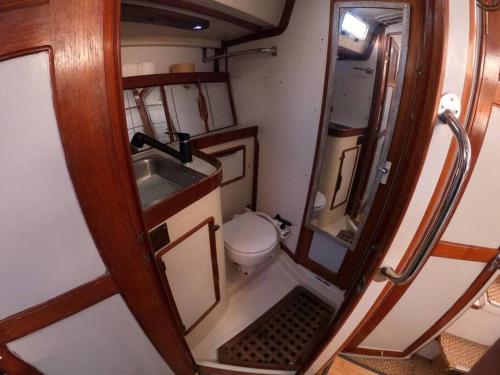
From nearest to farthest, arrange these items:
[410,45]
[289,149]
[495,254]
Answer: [495,254] → [410,45] → [289,149]

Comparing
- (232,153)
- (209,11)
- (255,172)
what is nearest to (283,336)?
(255,172)

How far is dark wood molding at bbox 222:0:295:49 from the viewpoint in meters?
1.44

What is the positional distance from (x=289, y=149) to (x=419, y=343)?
148 centimetres

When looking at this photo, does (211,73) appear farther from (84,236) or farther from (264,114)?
(84,236)

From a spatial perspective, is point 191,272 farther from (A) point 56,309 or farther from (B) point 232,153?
(B) point 232,153

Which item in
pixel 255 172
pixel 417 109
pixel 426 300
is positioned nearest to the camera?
pixel 417 109

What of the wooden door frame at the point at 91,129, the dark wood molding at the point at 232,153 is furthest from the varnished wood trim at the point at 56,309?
the dark wood molding at the point at 232,153

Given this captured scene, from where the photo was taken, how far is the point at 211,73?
189cm

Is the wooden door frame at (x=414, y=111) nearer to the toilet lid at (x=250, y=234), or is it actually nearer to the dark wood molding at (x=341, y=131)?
the dark wood molding at (x=341, y=131)

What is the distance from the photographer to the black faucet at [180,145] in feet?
3.93

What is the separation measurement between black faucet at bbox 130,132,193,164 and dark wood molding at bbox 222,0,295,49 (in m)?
1.02

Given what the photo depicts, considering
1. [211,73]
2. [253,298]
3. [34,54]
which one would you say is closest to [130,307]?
[34,54]

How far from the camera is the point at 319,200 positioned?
1.69m

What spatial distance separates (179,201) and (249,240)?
34.2 inches
